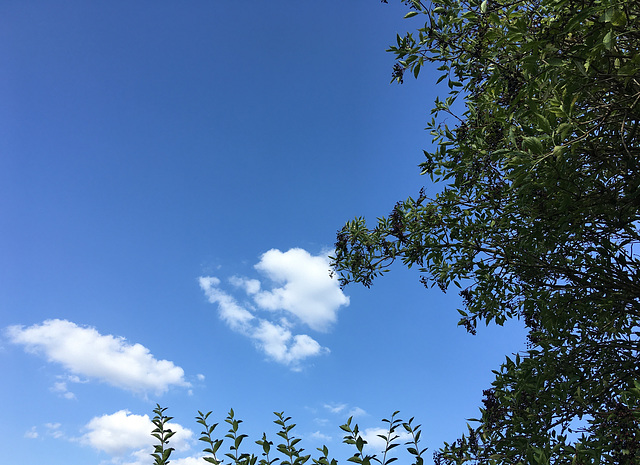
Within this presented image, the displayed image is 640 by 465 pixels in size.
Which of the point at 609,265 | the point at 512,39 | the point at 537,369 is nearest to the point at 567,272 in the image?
the point at 609,265

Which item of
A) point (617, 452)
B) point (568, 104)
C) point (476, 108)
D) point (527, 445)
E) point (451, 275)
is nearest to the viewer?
point (568, 104)

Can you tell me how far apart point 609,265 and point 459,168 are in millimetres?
2993

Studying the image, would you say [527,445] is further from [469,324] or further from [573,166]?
[573,166]

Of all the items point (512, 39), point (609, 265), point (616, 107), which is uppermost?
point (512, 39)

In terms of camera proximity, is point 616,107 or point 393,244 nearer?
point 616,107

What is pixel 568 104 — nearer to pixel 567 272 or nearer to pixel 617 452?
pixel 567 272

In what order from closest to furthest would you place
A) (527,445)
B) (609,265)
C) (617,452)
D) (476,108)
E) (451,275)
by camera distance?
(617,452)
(527,445)
(609,265)
(476,108)
(451,275)

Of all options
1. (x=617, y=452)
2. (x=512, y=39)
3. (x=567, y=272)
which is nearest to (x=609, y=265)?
(x=567, y=272)

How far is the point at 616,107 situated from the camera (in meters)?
4.92

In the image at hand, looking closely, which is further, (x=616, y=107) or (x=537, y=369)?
(x=537, y=369)

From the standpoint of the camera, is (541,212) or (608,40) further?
(541,212)

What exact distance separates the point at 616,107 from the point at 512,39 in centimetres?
150

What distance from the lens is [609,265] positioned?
23.1 ft

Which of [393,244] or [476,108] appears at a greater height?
[476,108]
